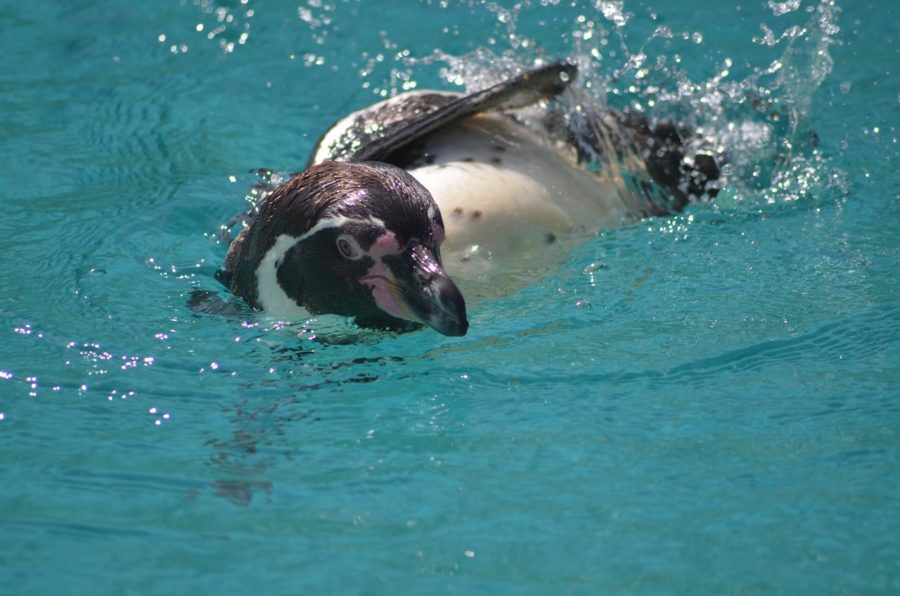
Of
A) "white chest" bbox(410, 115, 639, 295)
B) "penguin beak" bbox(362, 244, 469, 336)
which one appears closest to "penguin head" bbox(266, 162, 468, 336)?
"penguin beak" bbox(362, 244, 469, 336)

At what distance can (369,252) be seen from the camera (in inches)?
131

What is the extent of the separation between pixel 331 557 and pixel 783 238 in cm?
256

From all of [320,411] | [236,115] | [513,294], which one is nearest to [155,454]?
[320,411]

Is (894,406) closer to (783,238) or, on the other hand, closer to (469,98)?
(783,238)

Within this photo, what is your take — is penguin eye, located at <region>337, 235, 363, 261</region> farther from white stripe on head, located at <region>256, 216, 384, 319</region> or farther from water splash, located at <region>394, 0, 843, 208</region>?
water splash, located at <region>394, 0, 843, 208</region>

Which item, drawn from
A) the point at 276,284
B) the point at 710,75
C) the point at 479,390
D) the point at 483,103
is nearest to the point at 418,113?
the point at 483,103

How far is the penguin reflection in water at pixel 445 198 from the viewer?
3344 mm

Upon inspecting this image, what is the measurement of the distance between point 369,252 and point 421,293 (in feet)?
0.67

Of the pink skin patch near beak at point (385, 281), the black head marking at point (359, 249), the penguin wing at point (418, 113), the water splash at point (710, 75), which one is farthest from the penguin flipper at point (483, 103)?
the pink skin patch near beak at point (385, 281)

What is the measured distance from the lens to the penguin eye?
333cm

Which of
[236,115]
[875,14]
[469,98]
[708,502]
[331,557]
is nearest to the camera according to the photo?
[331,557]

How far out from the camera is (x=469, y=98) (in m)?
4.25

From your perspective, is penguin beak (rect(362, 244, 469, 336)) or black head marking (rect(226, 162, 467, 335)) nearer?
penguin beak (rect(362, 244, 469, 336))

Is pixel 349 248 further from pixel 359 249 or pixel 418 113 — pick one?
pixel 418 113
